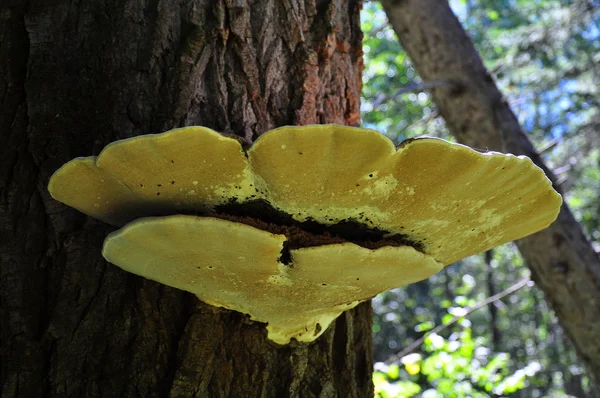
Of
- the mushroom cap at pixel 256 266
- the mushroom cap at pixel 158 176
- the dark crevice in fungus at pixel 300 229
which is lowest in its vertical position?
the mushroom cap at pixel 256 266

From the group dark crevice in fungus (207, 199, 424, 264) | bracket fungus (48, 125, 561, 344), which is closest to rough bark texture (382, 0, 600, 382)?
bracket fungus (48, 125, 561, 344)

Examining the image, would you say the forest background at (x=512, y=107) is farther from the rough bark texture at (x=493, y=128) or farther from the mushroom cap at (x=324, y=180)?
the mushroom cap at (x=324, y=180)

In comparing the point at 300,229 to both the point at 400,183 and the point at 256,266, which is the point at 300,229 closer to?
the point at 256,266

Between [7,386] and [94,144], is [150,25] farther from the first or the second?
[7,386]

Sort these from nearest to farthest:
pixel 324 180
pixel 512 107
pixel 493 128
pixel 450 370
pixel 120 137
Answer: pixel 324 180
pixel 120 137
pixel 493 128
pixel 450 370
pixel 512 107

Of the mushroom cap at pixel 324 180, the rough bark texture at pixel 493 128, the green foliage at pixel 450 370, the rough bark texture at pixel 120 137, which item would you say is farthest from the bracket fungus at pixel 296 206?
the green foliage at pixel 450 370

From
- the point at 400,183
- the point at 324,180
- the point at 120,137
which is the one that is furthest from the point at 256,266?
the point at 120,137

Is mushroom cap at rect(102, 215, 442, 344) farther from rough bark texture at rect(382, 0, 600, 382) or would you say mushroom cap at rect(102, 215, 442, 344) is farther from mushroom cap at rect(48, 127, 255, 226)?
rough bark texture at rect(382, 0, 600, 382)
